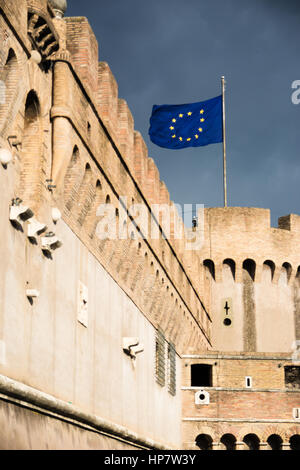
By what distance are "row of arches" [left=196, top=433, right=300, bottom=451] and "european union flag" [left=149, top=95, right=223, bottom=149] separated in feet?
29.8

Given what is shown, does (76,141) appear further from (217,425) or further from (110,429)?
(217,425)

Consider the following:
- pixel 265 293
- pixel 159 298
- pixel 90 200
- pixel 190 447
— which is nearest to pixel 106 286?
pixel 90 200

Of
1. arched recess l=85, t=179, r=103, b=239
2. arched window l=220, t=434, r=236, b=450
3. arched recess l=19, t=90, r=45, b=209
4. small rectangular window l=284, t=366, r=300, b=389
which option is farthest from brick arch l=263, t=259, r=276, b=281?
arched recess l=19, t=90, r=45, b=209

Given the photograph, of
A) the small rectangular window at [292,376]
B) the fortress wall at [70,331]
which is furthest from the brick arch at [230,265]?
the fortress wall at [70,331]

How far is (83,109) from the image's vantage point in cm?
1514

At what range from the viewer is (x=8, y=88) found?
39.1ft

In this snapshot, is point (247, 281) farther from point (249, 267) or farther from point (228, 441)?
point (228, 441)

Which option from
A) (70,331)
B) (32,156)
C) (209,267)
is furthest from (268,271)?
(32,156)

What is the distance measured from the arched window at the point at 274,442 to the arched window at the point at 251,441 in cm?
40

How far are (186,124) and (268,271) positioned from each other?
445 inches

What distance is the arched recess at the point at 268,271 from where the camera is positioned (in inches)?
1425

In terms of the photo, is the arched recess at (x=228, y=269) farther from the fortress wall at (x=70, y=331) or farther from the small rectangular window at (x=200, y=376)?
the fortress wall at (x=70, y=331)

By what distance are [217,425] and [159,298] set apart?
5982 millimetres
